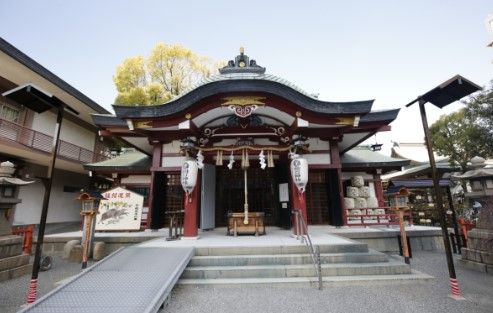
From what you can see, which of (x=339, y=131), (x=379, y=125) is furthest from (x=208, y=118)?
(x=379, y=125)

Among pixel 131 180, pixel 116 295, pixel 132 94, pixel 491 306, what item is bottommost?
pixel 491 306

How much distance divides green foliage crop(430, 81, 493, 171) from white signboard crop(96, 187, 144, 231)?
2126cm

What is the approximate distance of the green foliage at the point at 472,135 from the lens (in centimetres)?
1580

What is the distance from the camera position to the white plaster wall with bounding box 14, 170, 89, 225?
13.4m

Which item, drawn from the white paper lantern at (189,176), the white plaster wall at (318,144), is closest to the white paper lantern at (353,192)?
the white plaster wall at (318,144)

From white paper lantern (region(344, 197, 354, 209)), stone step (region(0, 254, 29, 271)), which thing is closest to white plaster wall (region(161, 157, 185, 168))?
stone step (region(0, 254, 29, 271))

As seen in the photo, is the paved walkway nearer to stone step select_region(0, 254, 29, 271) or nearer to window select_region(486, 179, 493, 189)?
window select_region(486, 179, 493, 189)

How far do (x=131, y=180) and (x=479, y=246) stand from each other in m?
13.2

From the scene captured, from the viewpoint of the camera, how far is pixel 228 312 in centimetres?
400

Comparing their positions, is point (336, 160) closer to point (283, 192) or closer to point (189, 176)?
point (283, 192)

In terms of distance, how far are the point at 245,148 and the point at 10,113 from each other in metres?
14.1

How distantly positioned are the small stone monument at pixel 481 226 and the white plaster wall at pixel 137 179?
1216 cm

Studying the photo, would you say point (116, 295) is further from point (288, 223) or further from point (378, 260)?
point (288, 223)

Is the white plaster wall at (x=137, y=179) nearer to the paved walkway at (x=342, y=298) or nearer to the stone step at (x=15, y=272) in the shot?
the stone step at (x=15, y=272)
